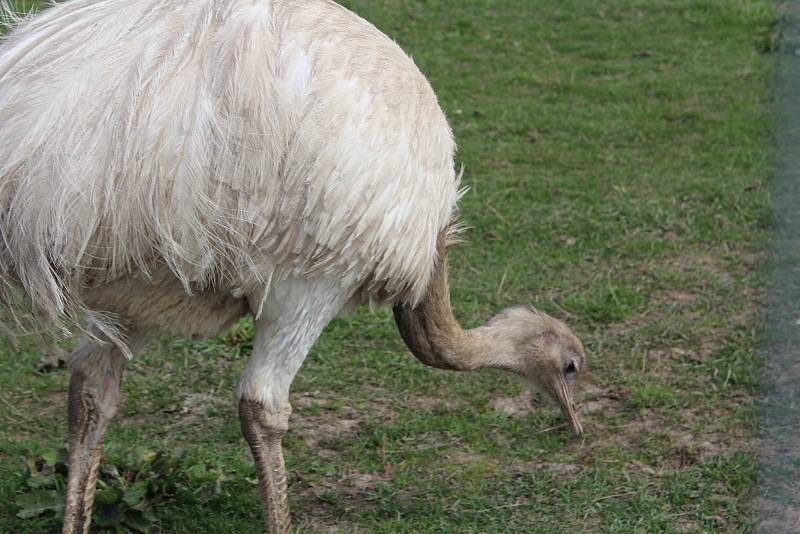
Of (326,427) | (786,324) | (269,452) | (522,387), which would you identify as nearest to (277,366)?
(269,452)

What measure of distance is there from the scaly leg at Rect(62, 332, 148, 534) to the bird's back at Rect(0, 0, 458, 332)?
659 millimetres

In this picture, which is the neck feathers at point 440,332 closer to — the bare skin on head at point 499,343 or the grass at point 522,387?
the bare skin on head at point 499,343

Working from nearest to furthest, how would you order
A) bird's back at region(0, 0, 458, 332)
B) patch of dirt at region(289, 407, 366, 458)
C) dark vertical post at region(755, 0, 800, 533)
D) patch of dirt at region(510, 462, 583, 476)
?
dark vertical post at region(755, 0, 800, 533) < bird's back at region(0, 0, 458, 332) < patch of dirt at region(510, 462, 583, 476) < patch of dirt at region(289, 407, 366, 458)

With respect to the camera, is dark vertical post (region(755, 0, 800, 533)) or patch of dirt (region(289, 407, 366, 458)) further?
patch of dirt (region(289, 407, 366, 458))

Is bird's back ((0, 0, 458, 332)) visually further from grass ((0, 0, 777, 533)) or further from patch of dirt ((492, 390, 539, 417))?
patch of dirt ((492, 390, 539, 417))

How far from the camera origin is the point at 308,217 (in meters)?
3.76

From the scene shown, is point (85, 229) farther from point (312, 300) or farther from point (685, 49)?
point (685, 49)

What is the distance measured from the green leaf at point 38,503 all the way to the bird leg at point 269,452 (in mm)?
768

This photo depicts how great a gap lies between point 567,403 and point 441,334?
0.79 metres

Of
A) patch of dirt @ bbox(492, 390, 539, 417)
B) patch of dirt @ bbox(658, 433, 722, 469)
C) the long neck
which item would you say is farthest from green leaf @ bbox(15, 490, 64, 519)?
patch of dirt @ bbox(658, 433, 722, 469)

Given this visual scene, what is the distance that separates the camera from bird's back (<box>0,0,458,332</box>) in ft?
11.6

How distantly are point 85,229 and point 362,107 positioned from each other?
0.92 m

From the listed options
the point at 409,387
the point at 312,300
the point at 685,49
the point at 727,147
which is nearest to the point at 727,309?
the point at 409,387

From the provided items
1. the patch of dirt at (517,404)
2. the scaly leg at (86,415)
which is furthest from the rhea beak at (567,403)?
the scaly leg at (86,415)
